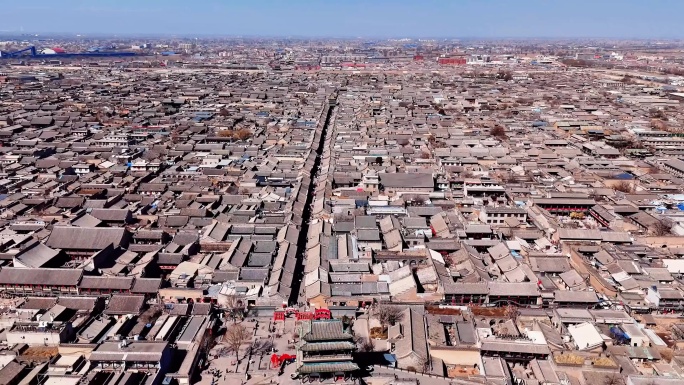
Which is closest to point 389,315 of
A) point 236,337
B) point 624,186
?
point 236,337

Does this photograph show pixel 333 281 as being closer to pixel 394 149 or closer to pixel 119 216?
pixel 119 216

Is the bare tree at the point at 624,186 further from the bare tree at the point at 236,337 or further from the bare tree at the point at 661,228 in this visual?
the bare tree at the point at 236,337

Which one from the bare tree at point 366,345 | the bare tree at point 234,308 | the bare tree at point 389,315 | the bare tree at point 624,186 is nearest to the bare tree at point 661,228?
the bare tree at point 624,186

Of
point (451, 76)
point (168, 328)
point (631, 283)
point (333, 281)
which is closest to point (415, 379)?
point (333, 281)

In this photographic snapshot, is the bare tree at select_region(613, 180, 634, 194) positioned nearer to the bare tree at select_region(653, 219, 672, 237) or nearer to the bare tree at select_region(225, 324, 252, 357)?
the bare tree at select_region(653, 219, 672, 237)

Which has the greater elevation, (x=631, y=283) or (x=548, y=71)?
(x=548, y=71)
